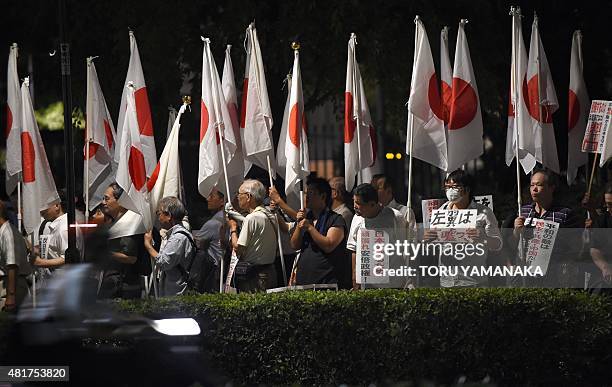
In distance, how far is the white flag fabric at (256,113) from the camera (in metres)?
14.9

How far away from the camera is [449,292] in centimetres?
1100

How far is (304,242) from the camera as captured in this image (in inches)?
507

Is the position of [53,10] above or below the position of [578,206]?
above

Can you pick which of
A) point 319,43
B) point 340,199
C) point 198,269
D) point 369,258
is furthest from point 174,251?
point 319,43

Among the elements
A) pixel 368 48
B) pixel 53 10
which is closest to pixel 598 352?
pixel 368 48

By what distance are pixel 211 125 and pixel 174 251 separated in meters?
2.40

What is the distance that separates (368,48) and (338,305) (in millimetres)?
9220

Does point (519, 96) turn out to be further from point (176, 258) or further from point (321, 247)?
point (176, 258)

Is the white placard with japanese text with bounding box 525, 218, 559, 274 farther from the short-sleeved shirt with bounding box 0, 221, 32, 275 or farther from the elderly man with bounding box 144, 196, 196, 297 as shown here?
the short-sleeved shirt with bounding box 0, 221, 32, 275

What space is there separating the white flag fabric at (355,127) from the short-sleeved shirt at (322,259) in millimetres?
1735

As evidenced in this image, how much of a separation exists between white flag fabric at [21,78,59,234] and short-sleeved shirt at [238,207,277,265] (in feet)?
13.0

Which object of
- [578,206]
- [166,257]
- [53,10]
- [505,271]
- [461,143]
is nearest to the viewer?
[505,271]

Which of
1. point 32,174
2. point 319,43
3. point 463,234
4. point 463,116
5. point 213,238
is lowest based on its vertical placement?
point 213,238

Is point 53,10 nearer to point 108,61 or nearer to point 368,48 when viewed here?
point 108,61
